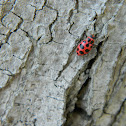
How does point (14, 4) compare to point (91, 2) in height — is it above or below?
below

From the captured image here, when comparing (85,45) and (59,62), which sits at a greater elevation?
(85,45)

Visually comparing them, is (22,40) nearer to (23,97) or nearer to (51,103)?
(23,97)

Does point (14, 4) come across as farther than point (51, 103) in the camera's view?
Yes

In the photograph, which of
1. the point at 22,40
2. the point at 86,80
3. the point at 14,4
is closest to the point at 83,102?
the point at 86,80
